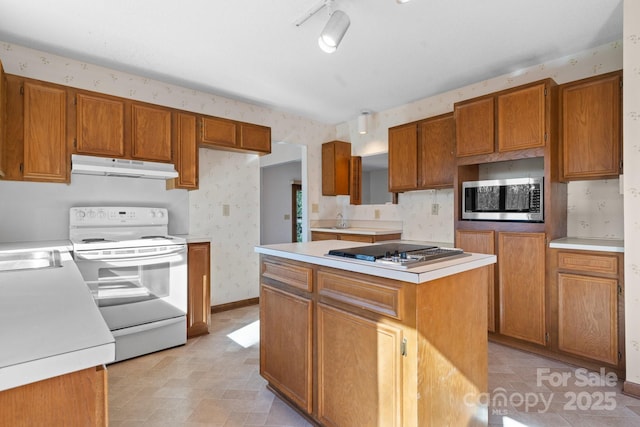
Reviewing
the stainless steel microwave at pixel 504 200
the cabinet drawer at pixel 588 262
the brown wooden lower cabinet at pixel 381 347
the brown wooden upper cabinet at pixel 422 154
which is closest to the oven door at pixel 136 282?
the brown wooden lower cabinet at pixel 381 347

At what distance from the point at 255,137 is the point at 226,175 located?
1.94ft

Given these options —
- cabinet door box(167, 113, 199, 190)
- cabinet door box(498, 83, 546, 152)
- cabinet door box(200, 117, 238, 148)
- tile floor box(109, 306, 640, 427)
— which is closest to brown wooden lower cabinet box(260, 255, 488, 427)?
tile floor box(109, 306, 640, 427)

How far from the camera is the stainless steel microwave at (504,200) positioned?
262 centimetres

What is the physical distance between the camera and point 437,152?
11.3 feet

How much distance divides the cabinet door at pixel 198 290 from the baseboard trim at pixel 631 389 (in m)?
3.21

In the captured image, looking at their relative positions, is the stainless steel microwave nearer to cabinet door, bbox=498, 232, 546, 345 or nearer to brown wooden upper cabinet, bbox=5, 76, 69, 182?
cabinet door, bbox=498, 232, 546, 345

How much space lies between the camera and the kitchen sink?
1.76 metres

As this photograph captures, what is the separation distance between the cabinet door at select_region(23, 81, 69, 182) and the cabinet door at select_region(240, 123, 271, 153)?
1.60 m

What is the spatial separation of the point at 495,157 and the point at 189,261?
2914 mm

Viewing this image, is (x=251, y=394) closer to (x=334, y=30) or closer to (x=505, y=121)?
(x=334, y=30)

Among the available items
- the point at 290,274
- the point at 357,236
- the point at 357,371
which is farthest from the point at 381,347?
the point at 357,236

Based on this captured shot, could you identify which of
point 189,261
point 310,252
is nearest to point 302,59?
point 310,252

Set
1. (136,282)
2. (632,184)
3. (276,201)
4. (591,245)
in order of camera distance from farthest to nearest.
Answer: (276,201) → (136,282) → (591,245) → (632,184)

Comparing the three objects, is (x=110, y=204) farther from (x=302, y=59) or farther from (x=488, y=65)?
(x=488, y=65)
